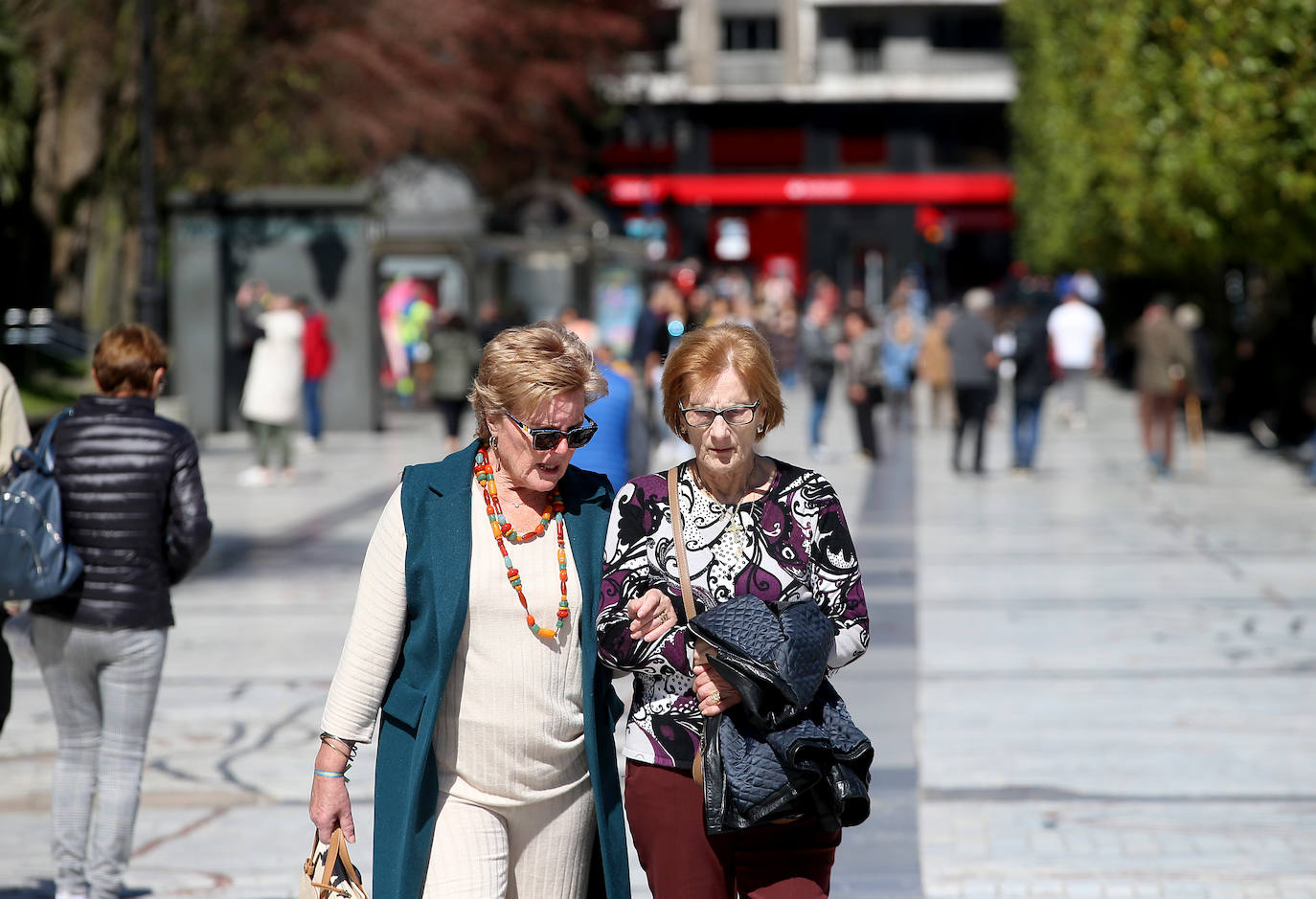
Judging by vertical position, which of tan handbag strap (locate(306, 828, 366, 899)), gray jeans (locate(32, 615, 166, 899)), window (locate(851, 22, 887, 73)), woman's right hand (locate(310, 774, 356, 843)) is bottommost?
gray jeans (locate(32, 615, 166, 899))

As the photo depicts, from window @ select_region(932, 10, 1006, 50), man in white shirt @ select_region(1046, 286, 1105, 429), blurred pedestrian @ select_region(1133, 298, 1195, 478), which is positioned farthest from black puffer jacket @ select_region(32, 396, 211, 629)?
window @ select_region(932, 10, 1006, 50)

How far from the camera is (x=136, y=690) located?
5684 millimetres

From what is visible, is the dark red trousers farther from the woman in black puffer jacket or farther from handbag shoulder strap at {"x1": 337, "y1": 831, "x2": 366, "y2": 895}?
the woman in black puffer jacket

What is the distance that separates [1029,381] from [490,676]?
16.1m

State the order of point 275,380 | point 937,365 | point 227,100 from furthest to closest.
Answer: point 227,100
point 937,365
point 275,380

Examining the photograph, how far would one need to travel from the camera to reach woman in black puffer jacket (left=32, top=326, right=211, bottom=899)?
561cm

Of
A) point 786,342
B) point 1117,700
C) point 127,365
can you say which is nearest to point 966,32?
point 786,342

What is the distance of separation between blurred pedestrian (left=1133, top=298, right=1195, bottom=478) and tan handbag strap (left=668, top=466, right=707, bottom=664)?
15811mm

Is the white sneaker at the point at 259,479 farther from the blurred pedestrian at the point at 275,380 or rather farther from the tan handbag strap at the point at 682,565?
the tan handbag strap at the point at 682,565

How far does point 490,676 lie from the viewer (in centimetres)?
373

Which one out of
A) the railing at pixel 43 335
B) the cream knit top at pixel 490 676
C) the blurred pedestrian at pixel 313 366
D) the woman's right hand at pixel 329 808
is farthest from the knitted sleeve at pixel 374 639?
the blurred pedestrian at pixel 313 366

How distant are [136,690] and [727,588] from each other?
8.68 feet

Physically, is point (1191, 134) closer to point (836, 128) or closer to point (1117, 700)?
point (1117, 700)

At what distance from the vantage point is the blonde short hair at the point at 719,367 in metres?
3.75
